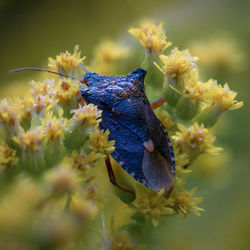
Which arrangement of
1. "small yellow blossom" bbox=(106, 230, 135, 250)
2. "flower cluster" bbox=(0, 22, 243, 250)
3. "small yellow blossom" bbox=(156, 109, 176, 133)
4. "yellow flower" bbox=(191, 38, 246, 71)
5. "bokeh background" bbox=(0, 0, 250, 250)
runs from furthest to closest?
"yellow flower" bbox=(191, 38, 246, 71) < "bokeh background" bbox=(0, 0, 250, 250) < "small yellow blossom" bbox=(156, 109, 176, 133) < "small yellow blossom" bbox=(106, 230, 135, 250) < "flower cluster" bbox=(0, 22, 243, 250)

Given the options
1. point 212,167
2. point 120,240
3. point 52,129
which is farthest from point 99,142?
point 212,167

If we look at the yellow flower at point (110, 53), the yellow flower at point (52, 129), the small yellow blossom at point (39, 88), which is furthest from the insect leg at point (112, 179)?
the yellow flower at point (110, 53)

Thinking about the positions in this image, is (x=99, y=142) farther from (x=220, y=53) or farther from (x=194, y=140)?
(x=220, y=53)

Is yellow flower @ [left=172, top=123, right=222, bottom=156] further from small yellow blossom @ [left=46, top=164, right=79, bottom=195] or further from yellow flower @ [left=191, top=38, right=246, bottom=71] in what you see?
yellow flower @ [left=191, top=38, right=246, bottom=71]

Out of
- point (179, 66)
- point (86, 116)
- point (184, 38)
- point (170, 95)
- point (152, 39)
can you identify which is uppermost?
point (184, 38)

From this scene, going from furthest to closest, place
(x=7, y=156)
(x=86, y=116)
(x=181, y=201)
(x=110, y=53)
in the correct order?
(x=110, y=53) < (x=181, y=201) < (x=86, y=116) < (x=7, y=156)

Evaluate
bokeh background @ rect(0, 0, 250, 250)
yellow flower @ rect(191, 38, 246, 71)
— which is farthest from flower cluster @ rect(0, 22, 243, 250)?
yellow flower @ rect(191, 38, 246, 71)

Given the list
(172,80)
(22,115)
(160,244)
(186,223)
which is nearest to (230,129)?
(186,223)
